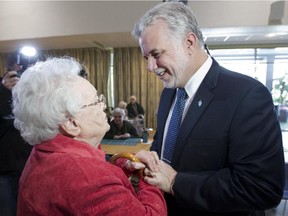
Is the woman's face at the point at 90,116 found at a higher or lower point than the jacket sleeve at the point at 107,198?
higher

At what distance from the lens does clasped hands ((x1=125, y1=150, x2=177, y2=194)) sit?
84 centimetres

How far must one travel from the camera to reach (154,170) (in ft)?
2.81

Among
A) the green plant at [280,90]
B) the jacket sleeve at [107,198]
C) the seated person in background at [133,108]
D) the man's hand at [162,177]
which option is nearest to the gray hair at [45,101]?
the jacket sleeve at [107,198]

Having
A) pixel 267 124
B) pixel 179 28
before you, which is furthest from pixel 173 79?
pixel 267 124

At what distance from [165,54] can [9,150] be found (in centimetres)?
157

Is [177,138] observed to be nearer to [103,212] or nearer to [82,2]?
[103,212]

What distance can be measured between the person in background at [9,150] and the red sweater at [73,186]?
1.35 m

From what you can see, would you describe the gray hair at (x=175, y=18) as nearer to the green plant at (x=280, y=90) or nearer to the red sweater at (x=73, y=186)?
the red sweater at (x=73, y=186)

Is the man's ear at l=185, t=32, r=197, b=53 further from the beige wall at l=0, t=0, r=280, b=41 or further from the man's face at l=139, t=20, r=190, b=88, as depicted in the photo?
the beige wall at l=0, t=0, r=280, b=41

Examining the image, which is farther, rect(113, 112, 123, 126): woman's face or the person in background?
rect(113, 112, 123, 126): woman's face

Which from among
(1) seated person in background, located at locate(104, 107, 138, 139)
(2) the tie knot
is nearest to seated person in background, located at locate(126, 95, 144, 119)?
(1) seated person in background, located at locate(104, 107, 138, 139)

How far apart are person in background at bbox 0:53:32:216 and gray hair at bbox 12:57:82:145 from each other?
1298 millimetres

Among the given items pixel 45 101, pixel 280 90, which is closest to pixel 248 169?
pixel 45 101

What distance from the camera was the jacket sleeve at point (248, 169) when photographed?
79cm
